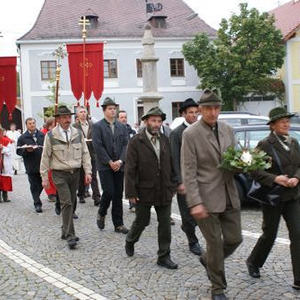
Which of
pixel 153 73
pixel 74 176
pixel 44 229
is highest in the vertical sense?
pixel 153 73

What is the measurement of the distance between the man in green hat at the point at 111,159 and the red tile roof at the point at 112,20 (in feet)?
104

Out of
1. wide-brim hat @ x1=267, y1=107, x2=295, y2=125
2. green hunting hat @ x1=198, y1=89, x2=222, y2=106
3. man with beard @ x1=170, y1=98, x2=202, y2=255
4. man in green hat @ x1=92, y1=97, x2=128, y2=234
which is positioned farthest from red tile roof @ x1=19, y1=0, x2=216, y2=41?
green hunting hat @ x1=198, y1=89, x2=222, y2=106

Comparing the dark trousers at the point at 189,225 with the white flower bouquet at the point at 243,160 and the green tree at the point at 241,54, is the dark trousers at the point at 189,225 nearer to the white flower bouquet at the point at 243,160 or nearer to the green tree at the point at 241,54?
the white flower bouquet at the point at 243,160

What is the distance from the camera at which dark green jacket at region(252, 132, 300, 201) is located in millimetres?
5156

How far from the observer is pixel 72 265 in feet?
21.1

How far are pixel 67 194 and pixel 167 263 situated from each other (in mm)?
1936

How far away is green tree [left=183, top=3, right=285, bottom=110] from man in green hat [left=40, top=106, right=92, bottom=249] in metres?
29.6

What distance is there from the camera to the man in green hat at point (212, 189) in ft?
15.9

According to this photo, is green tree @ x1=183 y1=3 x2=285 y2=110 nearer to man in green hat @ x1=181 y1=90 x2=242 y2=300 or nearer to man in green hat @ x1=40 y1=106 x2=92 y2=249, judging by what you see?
man in green hat @ x1=40 y1=106 x2=92 y2=249

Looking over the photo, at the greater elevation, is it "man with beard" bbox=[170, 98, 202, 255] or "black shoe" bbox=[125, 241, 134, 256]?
"man with beard" bbox=[170, 98, 202, 255]

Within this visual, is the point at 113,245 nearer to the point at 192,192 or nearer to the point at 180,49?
the point at 192,192

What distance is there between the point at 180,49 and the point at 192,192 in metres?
37.0

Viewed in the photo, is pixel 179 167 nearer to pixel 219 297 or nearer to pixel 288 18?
pixel 219 297

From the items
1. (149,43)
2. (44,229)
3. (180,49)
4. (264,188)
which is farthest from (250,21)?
(264,188)
